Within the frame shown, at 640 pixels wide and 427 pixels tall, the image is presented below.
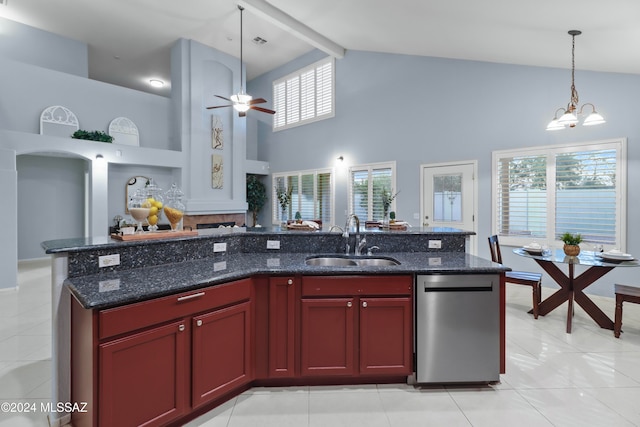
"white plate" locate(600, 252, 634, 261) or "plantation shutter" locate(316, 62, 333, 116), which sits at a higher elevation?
"plantation shutter" locate(316, 62, 333, 116)

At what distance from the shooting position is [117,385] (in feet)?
5.32

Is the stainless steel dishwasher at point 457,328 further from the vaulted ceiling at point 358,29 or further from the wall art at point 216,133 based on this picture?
the wall art at point 216,133

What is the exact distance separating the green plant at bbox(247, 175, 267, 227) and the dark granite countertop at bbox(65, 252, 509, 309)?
22.2 feet

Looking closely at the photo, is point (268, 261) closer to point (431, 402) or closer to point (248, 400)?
point (248, 400)

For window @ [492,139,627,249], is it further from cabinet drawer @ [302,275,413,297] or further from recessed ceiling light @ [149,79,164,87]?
recessed ceiling light @ [149,79,164,87]

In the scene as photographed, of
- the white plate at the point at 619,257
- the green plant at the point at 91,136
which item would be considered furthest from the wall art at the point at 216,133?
the white plate at the point at 619,257

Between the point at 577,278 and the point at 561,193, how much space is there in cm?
170

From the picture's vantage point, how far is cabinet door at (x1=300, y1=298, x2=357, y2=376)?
2277mm

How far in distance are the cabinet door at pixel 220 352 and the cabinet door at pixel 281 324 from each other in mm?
158

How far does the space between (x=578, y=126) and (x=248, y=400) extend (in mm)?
5440

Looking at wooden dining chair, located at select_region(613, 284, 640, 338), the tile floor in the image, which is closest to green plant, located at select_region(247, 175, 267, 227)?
the tile floor

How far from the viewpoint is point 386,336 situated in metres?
2.30

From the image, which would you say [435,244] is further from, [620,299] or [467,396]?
[620,299]

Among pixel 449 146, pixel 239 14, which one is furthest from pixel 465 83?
pixel 239 14
